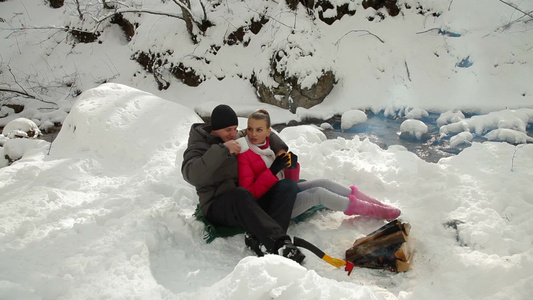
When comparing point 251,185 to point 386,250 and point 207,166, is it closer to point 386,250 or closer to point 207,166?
point 207,166

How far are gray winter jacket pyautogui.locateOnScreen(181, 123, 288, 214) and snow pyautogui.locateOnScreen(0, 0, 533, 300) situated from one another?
1.13 feet

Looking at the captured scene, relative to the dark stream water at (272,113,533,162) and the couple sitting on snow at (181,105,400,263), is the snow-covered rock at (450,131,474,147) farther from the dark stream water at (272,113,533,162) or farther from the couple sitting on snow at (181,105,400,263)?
the couple sitting on snow at (181,105,400,263)

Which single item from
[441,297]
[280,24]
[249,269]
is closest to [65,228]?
[249,269]

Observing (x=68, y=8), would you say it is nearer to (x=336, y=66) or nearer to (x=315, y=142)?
(x=336, y=66)

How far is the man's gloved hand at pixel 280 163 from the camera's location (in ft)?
9.18

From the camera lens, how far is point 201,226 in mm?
2803

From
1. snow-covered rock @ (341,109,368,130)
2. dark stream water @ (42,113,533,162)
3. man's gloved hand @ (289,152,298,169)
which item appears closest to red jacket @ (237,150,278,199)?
man's gloved hand @ (289,152,298,169)

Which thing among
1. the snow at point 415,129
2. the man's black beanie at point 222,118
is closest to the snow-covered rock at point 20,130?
the man's black beanie at point 222,118

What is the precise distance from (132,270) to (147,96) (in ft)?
10.8

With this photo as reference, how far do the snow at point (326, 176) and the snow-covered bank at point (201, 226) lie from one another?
13mm

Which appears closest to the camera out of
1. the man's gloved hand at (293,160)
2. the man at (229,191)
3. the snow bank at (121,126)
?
the man at (229,191)

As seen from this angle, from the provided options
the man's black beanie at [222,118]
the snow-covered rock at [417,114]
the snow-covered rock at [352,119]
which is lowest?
the snow-covered rock at [352,119]

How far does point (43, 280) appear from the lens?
187cm

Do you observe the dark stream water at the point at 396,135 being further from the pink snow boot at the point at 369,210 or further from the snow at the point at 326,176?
the pink snow boot at the point at 369,210
